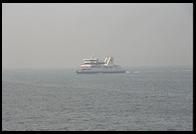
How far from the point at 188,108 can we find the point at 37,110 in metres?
8.63

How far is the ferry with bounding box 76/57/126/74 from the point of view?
235 ft

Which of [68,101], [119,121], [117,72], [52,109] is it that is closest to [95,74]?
[117,72]

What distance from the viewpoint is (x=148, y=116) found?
68.1 feet

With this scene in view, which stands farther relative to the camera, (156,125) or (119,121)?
(119,121)

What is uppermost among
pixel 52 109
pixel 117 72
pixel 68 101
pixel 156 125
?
pixel 156 125

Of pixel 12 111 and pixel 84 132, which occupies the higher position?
pixel 84 132

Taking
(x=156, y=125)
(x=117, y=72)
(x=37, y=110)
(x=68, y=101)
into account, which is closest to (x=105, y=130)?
(x=156, y=125)

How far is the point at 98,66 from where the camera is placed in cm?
7369

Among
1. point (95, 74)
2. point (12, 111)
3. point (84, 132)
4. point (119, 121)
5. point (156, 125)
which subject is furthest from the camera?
point (95, 74)

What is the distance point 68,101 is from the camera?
95.1ft

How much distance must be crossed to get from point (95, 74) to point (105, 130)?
5738cm

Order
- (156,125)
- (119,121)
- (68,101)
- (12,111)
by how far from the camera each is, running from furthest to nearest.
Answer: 1. (68,101)
2. (12,111)
3. (119,121)
4. (156,125)

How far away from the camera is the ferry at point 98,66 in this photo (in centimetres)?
7175

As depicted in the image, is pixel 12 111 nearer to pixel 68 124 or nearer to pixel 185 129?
pixel 68 124
